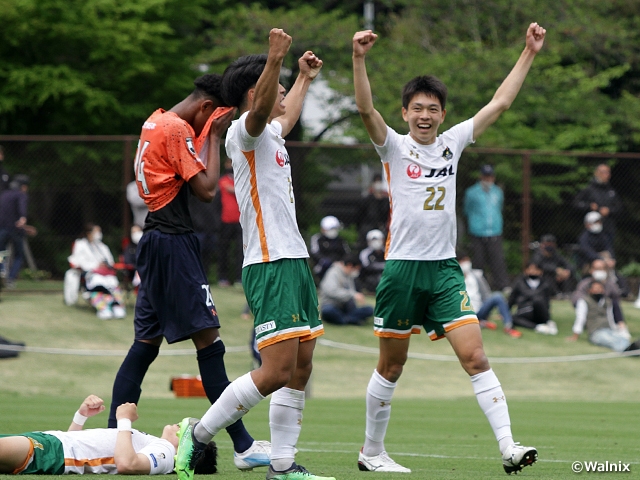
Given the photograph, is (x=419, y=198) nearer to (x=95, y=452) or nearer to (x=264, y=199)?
(x=264, y=199)

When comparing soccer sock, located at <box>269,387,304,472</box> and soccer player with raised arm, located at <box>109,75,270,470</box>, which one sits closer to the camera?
soccer sock, located at <box>269,387,304,472</box>

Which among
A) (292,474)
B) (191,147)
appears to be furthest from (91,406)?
(191,147)

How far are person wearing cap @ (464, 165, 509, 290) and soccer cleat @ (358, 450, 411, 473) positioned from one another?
510 inches

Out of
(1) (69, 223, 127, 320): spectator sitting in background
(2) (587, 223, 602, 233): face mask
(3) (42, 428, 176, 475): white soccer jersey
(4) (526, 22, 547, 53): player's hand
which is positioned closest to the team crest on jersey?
(3) (42, 428, 176, 475): white soccer jersey

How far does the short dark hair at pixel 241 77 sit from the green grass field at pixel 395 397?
2190 millimetres

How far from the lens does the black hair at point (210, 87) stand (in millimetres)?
6594

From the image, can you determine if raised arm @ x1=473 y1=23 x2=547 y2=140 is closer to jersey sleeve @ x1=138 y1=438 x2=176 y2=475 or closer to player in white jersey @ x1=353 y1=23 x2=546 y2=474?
player in white jersey @ x1=353 y1=23 x2=546 y2=474

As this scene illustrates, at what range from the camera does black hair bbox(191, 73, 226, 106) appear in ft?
21.6

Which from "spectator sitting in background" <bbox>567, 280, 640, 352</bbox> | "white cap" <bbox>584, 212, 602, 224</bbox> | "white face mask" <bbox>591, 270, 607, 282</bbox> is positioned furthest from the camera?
"white cap" <bbox>584, 212, 602, 224</bbox>

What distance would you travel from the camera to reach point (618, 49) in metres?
27.3

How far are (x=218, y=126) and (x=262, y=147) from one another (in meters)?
0.73

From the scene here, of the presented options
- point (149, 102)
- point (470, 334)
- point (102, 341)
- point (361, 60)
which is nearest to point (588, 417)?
point (470, 334)

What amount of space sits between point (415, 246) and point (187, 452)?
80.9 inches

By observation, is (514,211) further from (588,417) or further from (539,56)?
(588,417)
